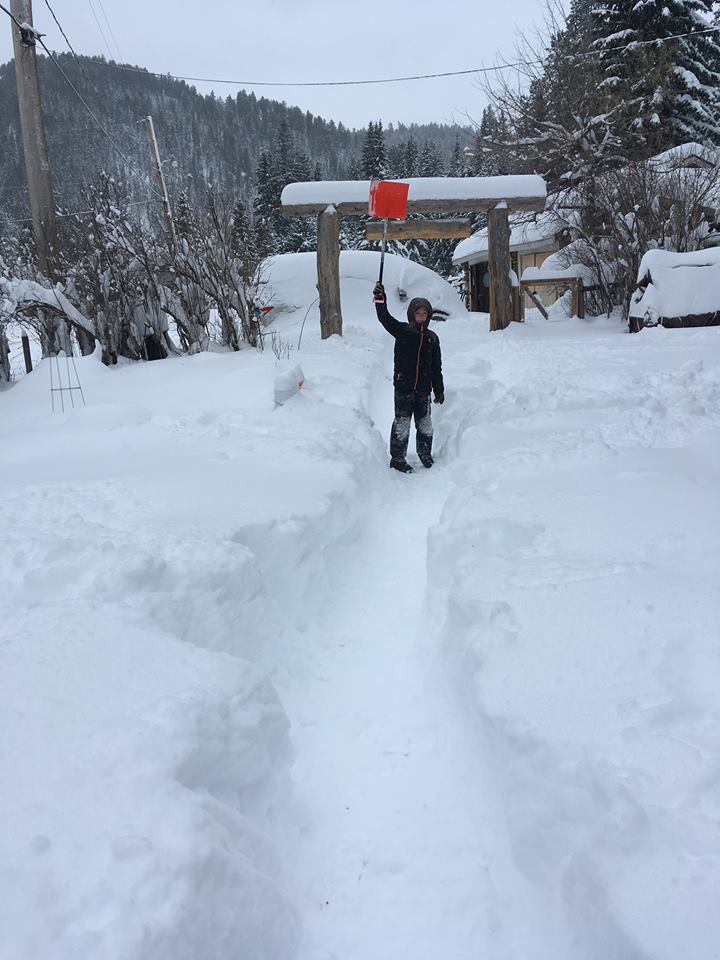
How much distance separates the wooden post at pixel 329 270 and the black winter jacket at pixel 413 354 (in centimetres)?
473

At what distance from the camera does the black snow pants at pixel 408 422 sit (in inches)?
229

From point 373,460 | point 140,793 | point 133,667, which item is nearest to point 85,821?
point 140,793

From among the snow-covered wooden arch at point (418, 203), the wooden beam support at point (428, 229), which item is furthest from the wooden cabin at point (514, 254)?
the snow-covered wooden arch at point (418, 203)

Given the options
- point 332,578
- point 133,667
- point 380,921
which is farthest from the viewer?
point 332,578

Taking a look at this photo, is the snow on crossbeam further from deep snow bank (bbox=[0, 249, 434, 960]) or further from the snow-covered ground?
the snow-covered ground

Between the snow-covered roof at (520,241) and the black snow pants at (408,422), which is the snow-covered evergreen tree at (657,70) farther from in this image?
the black snow pants at (408,422)

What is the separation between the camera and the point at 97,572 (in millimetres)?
2625

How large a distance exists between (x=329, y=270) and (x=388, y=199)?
3031 mm

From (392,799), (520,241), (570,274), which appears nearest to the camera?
(392,799)

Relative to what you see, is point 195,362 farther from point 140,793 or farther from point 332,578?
point 140,793

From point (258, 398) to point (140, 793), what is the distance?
4994mm

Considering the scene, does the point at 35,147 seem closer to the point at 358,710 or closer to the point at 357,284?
the point at 357,284

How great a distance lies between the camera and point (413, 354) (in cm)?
575

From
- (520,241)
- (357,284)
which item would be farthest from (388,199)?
(520,241)
